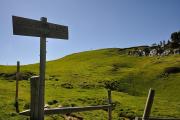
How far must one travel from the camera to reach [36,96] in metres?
10.4

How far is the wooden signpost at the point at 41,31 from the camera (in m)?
9.05

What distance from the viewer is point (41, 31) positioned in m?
9.85

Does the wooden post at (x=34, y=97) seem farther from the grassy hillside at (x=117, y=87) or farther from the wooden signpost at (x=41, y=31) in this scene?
the grassy hillside at (x=117, y=87)

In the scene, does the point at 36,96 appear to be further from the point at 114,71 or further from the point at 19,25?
the point at 114,71

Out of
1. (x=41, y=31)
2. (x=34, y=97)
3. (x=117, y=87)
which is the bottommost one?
(x=117, y=87)

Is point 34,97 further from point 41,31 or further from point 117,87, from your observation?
point 117,87

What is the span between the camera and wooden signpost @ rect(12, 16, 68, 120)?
9047 millimetres

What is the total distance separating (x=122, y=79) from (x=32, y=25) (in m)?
71.2

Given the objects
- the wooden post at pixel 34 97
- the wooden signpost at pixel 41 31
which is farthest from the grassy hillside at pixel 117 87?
the wooden signpost at pixel 41 31

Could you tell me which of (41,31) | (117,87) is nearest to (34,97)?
(41,31)

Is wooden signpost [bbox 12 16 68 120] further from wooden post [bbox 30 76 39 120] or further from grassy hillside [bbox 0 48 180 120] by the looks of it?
grassy hillside [bbox 0 48 180 120]

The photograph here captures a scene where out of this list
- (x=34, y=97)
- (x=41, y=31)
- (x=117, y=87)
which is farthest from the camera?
(x=117, y=87)

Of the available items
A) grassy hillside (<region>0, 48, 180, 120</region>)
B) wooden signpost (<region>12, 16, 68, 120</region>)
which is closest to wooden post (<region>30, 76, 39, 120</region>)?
wooden signpost (<region>12, 16, 68, 120</region>)

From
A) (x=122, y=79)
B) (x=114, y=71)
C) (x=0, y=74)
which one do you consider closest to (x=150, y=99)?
(x=0, y=74)
